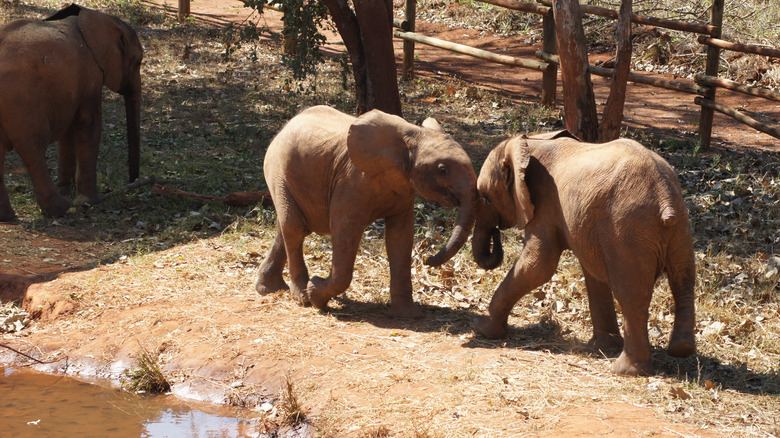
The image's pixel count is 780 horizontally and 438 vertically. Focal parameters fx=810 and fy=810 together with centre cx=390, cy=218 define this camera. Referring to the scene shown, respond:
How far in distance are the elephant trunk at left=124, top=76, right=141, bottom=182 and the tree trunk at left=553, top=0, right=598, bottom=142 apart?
597cm

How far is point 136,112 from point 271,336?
6122 millimetres

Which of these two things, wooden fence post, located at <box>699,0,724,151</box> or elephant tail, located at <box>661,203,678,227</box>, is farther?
wooden fence post, located at <box>699,0,724,151</box>

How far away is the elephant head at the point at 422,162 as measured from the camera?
20.6ft

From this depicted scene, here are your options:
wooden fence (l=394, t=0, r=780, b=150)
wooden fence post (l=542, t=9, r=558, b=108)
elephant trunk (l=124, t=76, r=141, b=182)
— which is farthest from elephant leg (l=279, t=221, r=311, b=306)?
wooden fence post (l=542, t=9, r=558, b=108)

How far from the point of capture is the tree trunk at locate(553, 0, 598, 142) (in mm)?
9508

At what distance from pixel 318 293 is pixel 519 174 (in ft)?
7.22

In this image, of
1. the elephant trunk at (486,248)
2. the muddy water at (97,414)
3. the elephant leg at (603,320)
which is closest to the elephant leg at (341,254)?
the elephant trunk at (486,248)

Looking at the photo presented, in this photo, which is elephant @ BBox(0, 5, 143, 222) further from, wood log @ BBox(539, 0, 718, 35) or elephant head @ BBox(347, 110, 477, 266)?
wood log @ BBox(539, 0, 718, 35)

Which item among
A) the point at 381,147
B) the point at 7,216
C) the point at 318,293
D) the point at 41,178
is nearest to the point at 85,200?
the point at 41,178

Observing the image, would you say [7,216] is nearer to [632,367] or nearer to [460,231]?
[460,231]

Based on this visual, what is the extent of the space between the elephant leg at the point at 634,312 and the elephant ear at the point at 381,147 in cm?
199

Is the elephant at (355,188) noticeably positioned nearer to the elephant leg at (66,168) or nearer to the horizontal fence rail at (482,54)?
the elephant leg at (66,168)

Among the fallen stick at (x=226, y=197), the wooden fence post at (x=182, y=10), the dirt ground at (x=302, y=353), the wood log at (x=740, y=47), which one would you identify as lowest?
the dirt ground at (x=302, y=353)

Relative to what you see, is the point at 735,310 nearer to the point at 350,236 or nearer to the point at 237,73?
the point at 350,236
